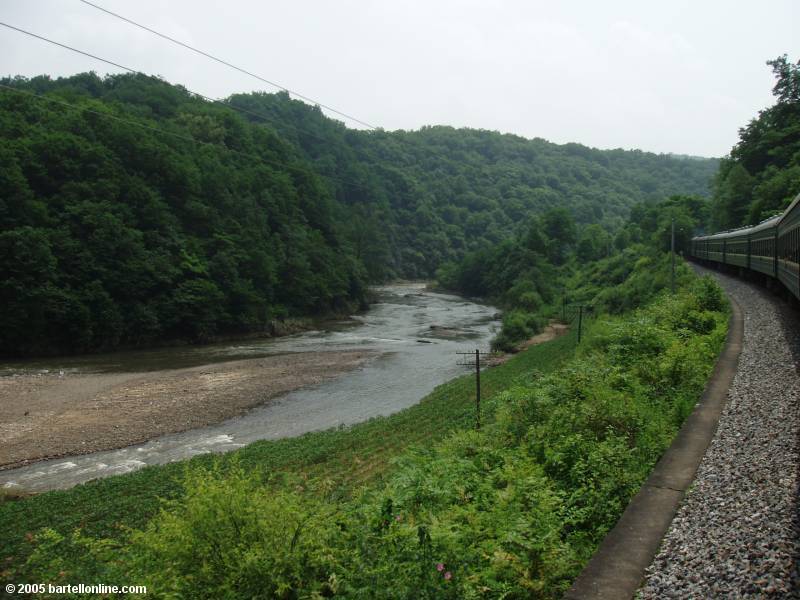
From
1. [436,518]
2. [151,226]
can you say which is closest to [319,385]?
[436,518]

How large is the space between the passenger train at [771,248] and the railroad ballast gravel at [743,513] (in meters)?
8.12

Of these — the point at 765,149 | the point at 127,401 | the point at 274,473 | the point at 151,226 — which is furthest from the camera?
the point at 765,149

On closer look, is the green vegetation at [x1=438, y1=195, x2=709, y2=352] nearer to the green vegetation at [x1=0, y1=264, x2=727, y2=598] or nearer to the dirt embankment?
the dirt embankment

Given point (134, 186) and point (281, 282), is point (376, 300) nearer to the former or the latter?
point (281, 282)

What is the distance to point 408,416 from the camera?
86.2 ft

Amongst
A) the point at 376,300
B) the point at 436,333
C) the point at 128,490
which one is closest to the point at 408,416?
the point at 128,490

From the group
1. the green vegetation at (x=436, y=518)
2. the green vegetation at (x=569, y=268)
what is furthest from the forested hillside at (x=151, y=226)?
the green vegetation at (x=436, y=518)

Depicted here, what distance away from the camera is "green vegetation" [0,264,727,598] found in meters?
6.88

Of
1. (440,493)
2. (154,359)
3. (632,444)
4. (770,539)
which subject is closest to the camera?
(770,539)

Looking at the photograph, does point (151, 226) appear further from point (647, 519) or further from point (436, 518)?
point (647, 519)

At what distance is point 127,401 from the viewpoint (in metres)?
30.5

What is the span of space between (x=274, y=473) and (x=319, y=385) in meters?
17.8

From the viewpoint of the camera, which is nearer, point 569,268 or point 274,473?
point 274,473

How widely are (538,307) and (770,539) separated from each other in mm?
63036
